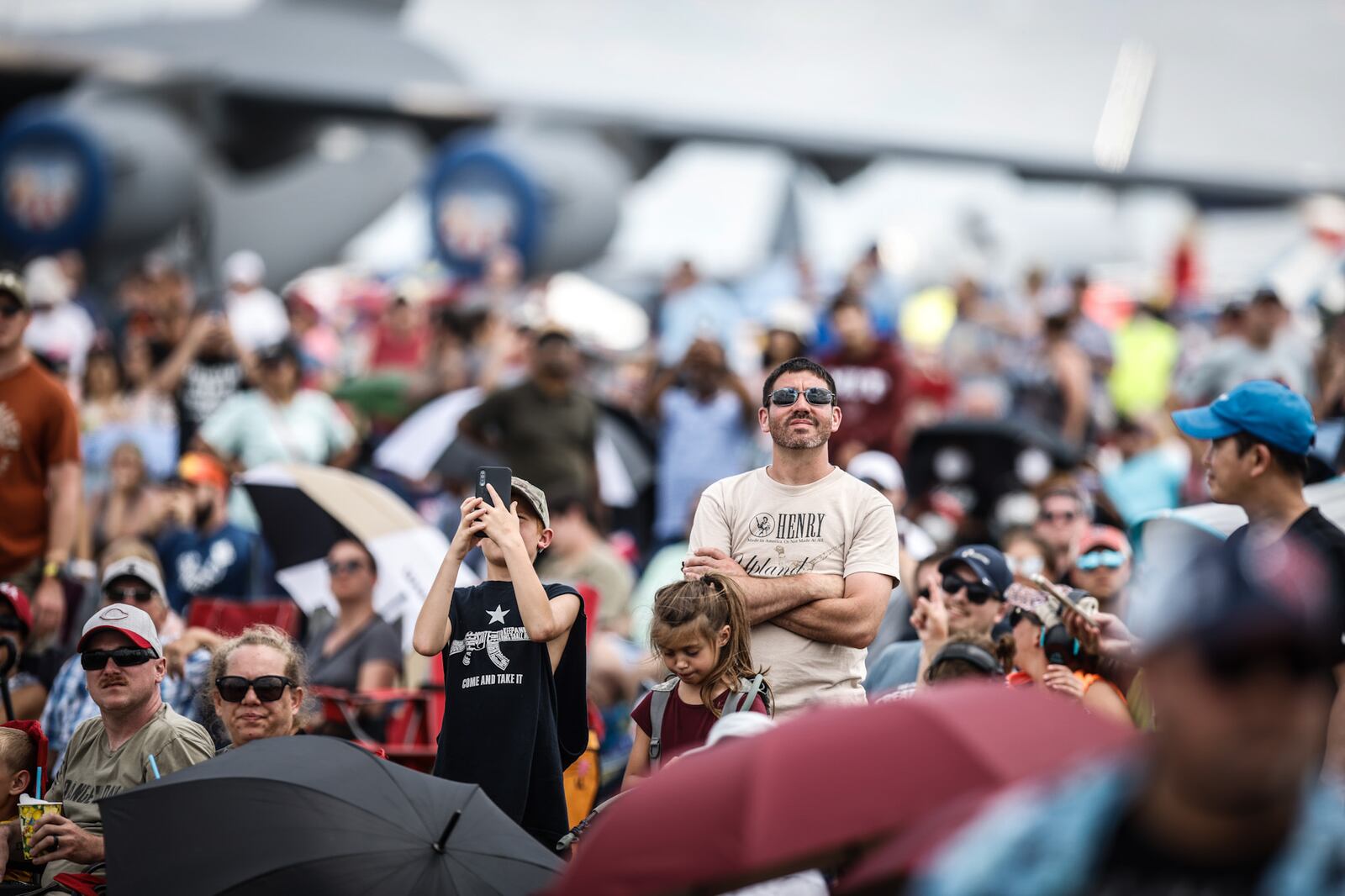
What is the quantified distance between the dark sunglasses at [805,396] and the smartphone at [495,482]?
2.97 feet

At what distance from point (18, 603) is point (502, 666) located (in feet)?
9.60

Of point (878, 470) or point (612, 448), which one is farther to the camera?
point (612, 448)

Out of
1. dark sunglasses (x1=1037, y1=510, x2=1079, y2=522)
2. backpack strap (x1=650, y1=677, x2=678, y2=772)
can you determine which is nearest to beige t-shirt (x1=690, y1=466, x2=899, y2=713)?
backpack strap (x1=650, y1=677, x2=678, y2=772)

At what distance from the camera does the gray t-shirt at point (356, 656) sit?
7.27 meters

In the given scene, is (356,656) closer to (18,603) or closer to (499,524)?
(18,603)

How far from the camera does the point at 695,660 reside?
464cm

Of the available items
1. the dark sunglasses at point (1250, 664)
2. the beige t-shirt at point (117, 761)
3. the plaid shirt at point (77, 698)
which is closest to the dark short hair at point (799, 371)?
the beige t-shirt at point (117, 761)

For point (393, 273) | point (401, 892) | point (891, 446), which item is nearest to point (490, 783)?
point (401, 892)

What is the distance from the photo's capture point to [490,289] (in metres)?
16.6

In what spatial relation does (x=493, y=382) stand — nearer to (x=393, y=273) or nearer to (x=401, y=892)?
(x=401, y=892)

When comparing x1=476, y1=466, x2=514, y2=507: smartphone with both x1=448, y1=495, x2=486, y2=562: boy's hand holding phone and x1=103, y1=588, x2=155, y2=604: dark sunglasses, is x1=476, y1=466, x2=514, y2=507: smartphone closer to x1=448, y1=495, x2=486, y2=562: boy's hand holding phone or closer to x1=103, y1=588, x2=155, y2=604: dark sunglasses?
x1=448, y1=495, x2=486, y2=562: boy's hand holding phone

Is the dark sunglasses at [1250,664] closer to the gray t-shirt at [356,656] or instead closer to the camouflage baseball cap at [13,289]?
the gray t-shirt at [356,656]

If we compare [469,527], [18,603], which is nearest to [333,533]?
[18,603]

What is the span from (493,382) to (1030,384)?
15.3ft
